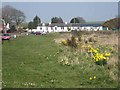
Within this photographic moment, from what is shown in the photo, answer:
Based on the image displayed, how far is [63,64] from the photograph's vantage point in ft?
43.3

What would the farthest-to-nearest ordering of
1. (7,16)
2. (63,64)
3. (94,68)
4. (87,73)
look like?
1. (7,16)
2. (63,64)
3. (94,68)
4. (87,73)

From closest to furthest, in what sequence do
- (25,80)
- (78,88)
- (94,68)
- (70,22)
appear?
(78,88)
(25,80)
(94,68)
(70,22)

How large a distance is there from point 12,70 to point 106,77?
404 centimetres

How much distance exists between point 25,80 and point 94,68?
151 inches

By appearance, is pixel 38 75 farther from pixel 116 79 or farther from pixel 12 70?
pixel 116 79

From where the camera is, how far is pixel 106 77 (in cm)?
1005

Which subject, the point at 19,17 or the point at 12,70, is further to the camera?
the point at 19,17

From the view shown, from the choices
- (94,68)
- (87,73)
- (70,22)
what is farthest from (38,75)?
(70,22)

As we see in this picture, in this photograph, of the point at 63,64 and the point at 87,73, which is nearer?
the point at 87,73

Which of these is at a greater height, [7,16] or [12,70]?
[7,16]

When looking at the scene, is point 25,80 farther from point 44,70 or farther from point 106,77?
point 106,77

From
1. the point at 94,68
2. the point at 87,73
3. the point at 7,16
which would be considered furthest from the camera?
the point at 7,16

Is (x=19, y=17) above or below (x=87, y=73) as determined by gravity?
above

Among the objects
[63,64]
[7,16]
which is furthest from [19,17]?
[63,64]
